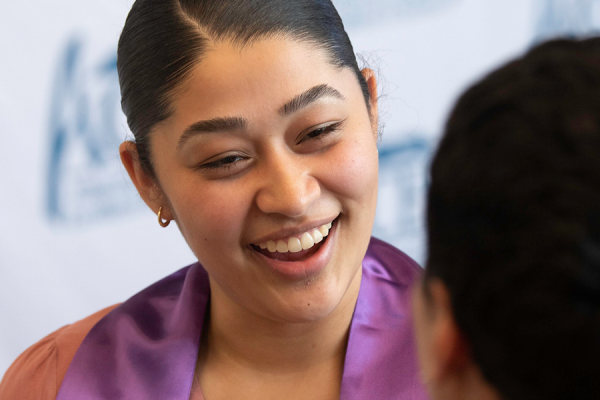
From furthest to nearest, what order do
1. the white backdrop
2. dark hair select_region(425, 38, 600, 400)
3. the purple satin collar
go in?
the white backdrop → the purple satin collar → dark hair select_region(425, 38, 600, 400)

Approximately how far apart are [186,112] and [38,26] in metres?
1.04

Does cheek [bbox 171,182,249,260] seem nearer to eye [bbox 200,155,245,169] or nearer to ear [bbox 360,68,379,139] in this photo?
eye [bbox 200,155,245,169]

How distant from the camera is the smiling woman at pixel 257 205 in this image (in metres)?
0.78

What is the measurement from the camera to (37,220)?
5.51ft

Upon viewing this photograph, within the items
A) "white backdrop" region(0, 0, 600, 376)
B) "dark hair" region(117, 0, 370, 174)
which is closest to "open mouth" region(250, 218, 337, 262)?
"dark hair" region(117, 0, 370, 174)

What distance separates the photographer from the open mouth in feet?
2.69

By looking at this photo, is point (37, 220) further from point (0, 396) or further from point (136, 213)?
point (0, 396)

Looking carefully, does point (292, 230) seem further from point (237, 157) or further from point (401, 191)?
point (401, 191)

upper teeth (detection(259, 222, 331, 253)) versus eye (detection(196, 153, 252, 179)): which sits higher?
eye (detection(196, 153, 252, 179))

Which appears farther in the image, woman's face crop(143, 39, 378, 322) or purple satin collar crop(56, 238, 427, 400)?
purple satin collar crop(56, 238, 427, 400)

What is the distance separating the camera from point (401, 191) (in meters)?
1.94

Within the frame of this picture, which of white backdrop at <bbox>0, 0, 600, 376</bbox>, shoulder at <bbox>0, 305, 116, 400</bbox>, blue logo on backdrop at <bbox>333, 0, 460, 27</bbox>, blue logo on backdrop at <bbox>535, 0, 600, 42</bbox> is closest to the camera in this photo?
shoulder at <bbox>0, 305, 116, 400</bbox>

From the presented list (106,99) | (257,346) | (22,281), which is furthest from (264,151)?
(22,281)

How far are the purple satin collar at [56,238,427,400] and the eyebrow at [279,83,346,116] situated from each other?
1.12 feet
